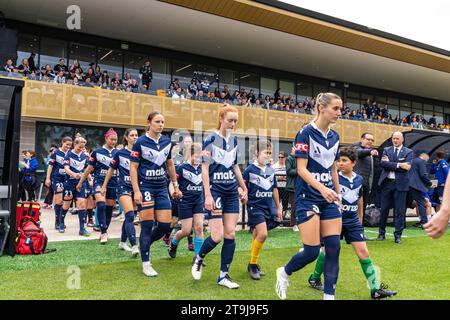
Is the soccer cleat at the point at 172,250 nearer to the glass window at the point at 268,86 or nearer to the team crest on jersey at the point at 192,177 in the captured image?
the team crest on jersey at the point at 192,177

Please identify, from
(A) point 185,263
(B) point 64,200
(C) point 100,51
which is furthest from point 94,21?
(A) point 185,263

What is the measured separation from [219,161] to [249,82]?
2370 centimetres

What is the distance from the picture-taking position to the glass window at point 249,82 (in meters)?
27.7

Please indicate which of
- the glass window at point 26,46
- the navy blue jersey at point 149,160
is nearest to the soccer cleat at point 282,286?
the navy blue jersey at point 149,160

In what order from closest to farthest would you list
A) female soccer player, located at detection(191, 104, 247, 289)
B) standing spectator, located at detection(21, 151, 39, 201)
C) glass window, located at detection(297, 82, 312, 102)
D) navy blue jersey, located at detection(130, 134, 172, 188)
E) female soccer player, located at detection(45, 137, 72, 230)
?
female soccer player, located at detection(191, 104, 247, 289) < navy blue jersey, located at detection(130, 134, 172, 188) < female soccer player, located at detection(45, 137, 72, 230) < standing spectator, located at detection(21, 151, 39, 201) < glass window, located at detection(297, 82, 312, 102)

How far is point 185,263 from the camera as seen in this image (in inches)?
243

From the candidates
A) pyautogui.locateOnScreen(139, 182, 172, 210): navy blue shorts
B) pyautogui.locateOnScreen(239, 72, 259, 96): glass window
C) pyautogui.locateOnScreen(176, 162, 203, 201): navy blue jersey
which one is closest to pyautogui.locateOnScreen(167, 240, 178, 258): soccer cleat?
pyautogui.locateOnScreen(176, 162, 203, 201): navy blue jersey

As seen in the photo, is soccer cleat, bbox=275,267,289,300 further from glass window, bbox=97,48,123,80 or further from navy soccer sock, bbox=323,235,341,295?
glass window, bbox=97,48,123,80

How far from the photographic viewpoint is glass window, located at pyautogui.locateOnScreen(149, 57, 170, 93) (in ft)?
77.4

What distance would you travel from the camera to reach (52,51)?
20.8m

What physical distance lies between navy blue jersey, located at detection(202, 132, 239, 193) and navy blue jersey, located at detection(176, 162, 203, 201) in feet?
4.39

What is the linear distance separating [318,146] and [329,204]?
1.89 ft

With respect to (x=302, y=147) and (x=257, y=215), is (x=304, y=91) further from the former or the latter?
(x=302, y=147)

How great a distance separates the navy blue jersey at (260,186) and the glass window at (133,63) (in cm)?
1843
